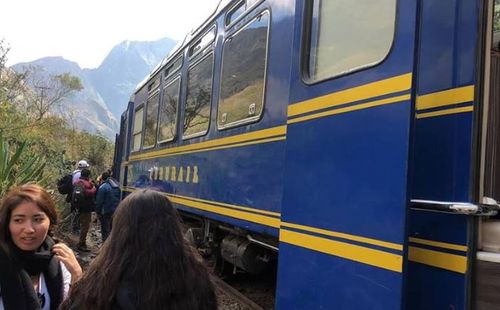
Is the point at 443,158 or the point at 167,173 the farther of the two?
the point at 167,173

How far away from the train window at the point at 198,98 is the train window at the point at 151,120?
1878 mm

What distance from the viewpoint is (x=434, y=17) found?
2336 millimetres

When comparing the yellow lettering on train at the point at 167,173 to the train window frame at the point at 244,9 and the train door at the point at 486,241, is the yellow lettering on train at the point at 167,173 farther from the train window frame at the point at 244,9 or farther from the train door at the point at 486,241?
the train door at the point at 486,241

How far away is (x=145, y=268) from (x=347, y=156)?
3.70ft

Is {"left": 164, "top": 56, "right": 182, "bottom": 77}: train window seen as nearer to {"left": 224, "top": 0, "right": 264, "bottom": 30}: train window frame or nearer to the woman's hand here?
{"left": 224, "top": 0, "right": 264, "bottom": 30}: train window frame

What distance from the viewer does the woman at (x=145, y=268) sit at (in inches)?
66.4

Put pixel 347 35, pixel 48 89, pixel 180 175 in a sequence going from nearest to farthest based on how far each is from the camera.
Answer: pixel 347 35 → pixel 180 175 → pixel 48 89

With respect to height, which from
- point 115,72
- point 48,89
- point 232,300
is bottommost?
point 232,300

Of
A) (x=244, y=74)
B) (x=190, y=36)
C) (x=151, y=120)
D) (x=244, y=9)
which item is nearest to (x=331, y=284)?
(x=244, y=74)

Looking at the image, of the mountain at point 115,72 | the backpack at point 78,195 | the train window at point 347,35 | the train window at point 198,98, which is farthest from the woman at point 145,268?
the mountain at point 115,72

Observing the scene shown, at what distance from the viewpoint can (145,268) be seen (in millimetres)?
1708

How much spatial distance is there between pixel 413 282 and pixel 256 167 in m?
1.95

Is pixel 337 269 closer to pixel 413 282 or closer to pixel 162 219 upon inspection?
pixel 413 282

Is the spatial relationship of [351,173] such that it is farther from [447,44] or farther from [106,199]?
[106,199]
